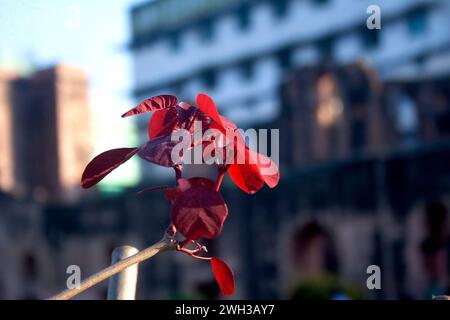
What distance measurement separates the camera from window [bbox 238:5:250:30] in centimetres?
2562

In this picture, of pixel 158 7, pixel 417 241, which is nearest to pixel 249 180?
pixel 417 241

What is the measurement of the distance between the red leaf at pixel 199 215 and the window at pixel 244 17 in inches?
988

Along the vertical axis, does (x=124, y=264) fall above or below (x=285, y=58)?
below

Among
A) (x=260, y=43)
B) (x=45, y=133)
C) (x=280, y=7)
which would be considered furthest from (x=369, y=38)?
(x=45, y=133)

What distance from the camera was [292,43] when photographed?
80.3 feet

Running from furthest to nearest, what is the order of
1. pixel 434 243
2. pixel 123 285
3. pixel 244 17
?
1. pixel 244 17
2. pixel 434 243
3. pixel 123 285

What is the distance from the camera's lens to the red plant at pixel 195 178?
0.83m

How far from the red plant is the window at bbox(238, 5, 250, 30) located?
24984 millimetres

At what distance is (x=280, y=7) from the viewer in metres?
24.8

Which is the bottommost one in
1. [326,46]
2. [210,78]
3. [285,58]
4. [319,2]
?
[210,78]

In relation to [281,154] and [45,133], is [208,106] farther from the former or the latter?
[45,133]

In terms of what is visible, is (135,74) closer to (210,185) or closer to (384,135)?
(384,135)

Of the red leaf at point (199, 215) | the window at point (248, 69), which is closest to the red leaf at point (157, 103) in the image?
the red leaf at point (199, 215)

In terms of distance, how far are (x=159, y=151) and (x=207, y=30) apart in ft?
86.3
